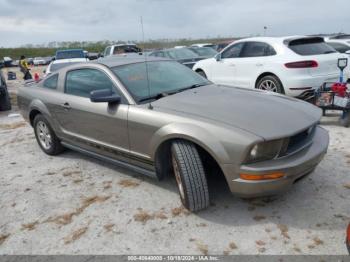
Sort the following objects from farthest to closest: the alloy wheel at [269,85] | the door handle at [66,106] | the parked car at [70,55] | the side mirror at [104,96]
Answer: the parked car at [70,55] → the alloy wheel at [269,85] → the door handle at [66,106] → the side mirror at [104,96]

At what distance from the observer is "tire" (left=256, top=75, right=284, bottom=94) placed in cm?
694

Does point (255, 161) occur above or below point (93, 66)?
below

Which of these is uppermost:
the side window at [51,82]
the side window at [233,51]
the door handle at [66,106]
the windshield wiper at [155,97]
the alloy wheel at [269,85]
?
the side window at [233,51]

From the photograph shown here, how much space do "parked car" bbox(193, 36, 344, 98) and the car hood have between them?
3065 millimetres

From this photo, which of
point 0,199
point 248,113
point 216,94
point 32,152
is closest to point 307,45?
point 216,94

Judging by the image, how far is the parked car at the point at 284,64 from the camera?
668 cm

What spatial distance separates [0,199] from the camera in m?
3.94

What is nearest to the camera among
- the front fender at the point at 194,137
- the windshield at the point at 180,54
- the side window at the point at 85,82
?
the front fender at the point at 194,137

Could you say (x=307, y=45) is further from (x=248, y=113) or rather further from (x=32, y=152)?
(x=32, y=152)

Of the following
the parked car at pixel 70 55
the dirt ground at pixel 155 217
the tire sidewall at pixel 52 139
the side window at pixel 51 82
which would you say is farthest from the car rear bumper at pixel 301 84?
the parked car at pixel 70 55

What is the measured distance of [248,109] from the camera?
329cm

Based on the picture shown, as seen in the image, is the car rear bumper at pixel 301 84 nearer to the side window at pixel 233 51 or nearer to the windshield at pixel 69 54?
the side window at pixel 233 51

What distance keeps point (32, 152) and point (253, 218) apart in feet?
12.9

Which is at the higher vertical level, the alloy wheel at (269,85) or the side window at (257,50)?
the side window at (257,50)
